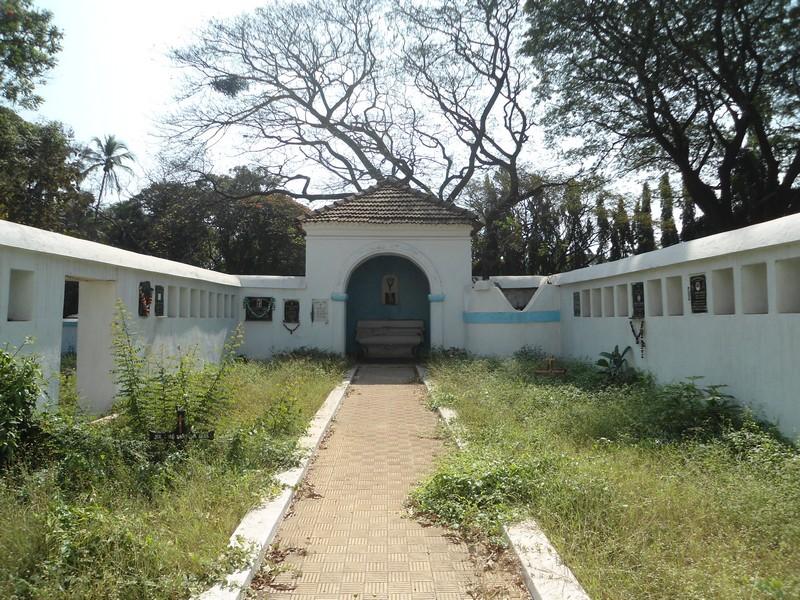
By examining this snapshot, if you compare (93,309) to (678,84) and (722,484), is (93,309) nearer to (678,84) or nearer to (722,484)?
(722,484)

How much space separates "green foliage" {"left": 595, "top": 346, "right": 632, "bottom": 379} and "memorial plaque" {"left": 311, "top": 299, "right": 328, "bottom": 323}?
775 centimetres

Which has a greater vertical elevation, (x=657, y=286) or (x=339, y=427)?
(x=657, y=286)

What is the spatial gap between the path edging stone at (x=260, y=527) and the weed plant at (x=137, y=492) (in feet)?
0.30

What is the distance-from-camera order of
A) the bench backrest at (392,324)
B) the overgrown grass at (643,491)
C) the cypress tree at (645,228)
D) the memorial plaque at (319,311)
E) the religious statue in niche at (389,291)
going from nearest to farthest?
the overgrown grass at (643,491)
the memorial plaque at (319,311)
the bench backrest at (392,324)
the religious statue in niche at (389,291)
the cypress tree at (645,228)

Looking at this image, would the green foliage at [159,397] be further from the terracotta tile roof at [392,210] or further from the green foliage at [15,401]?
the terracotta tile roof at [392,210]

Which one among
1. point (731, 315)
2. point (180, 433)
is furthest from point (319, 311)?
point (731, 315)

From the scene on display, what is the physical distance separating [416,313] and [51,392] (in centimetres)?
1345

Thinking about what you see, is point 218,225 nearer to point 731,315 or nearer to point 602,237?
point 602,237

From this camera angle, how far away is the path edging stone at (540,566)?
3.36m

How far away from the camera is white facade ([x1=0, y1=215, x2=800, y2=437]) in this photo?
20.9 feet

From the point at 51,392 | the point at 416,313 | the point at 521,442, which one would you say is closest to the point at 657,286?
the point at 521,442

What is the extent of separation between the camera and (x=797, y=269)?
6316 millimetres

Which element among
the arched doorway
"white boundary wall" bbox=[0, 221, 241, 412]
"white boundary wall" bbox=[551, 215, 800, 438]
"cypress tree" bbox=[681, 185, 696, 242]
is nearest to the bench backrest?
the arched doorway

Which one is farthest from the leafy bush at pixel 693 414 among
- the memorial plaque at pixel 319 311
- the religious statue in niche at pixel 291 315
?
the religious statue in niche at pixel 291 315
